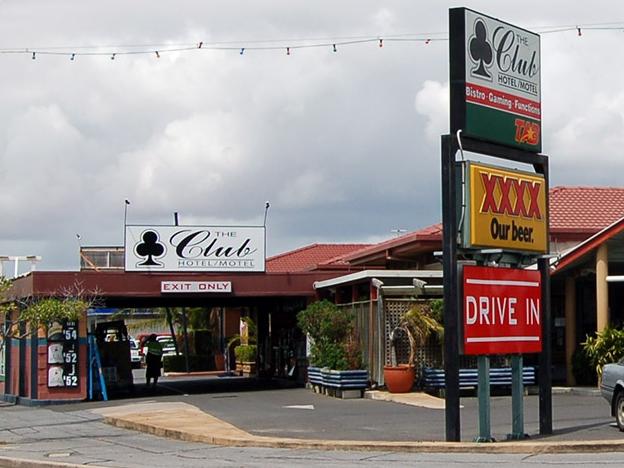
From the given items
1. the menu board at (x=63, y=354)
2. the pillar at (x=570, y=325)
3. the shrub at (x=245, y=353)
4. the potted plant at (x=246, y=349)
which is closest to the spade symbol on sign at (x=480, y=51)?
the pillar at (x=570, y=325)

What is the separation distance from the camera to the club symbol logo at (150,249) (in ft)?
103

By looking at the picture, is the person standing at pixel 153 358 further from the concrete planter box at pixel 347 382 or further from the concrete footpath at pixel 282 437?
the concrete planter box at pixel 347 382

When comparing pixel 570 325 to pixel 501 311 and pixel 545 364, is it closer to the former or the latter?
pixel 545 364

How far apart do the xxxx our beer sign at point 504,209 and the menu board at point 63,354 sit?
50.5ft

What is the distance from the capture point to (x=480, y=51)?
17.9 metres

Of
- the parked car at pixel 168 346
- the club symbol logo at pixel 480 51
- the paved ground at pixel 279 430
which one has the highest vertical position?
the club symbol logo at pixel 480 51

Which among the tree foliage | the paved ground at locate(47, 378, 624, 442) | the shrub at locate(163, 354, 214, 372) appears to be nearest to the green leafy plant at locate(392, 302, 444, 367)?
the paved ground at locate(47, 378, 624, 442)

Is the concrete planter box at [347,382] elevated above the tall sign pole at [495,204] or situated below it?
below

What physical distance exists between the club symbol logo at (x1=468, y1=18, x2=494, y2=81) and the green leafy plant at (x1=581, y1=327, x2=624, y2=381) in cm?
1120

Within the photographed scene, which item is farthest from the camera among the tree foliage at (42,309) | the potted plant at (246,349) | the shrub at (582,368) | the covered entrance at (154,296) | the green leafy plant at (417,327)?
the potted plant at (246,349)

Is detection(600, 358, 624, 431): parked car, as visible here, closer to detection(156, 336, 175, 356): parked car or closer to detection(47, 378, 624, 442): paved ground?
detection(47, 378, 624, 442): paved ground

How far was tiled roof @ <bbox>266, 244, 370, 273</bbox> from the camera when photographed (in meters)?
51.7

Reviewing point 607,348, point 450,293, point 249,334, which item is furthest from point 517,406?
point 249,334

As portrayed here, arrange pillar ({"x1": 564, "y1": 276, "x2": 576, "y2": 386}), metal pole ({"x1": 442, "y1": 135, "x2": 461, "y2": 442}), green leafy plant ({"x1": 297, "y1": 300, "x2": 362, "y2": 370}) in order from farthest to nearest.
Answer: pillar ({"x1": 564, "y1": 276, "x2": 576, "y2": 386}) → green leafy plant ({"x1": 297, "y1": 300, "x2": 362, "y2": 370}) → metal pole ({"x1": 442, "y1": 135, "x2": 461, "y2": 442})
